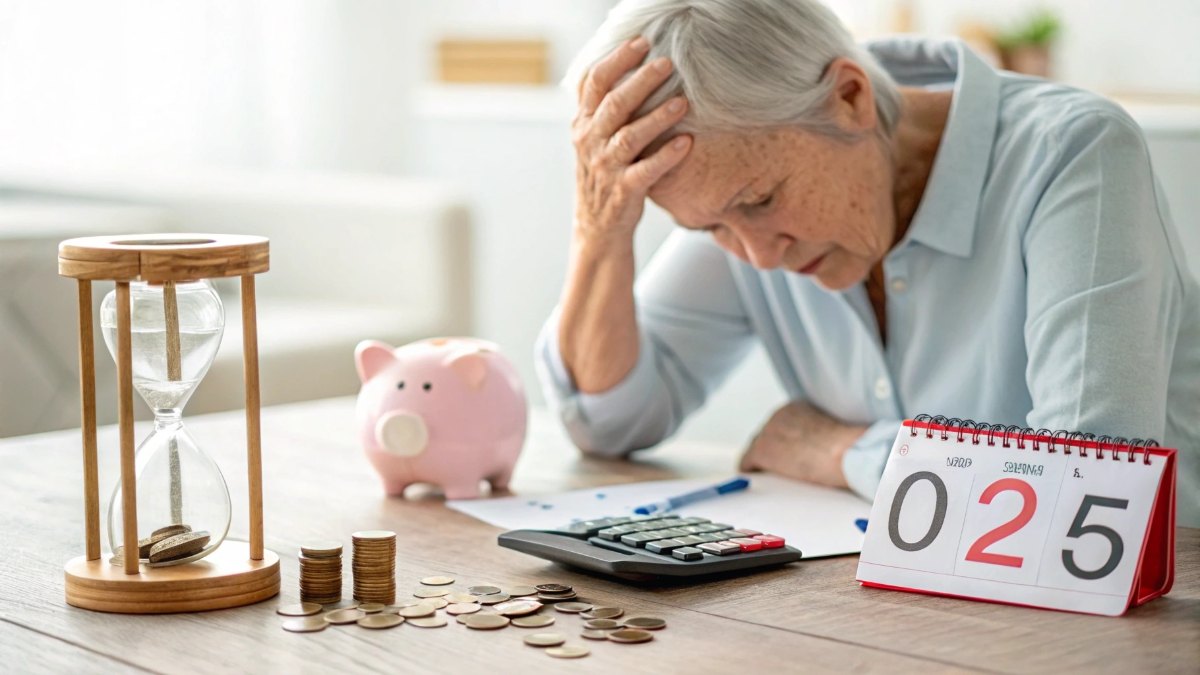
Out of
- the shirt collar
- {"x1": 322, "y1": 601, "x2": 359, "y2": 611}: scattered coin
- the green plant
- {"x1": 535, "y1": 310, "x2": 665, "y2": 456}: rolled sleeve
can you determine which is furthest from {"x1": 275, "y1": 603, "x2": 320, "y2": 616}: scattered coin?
the green plant

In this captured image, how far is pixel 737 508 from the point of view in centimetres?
151

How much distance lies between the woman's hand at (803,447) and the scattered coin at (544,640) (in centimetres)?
62

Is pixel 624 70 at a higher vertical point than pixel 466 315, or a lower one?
higher

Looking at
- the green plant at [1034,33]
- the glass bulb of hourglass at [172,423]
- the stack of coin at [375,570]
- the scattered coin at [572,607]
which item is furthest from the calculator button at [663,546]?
the green plant at [1034,33]

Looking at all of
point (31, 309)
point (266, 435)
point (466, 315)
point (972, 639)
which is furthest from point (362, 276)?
point (972, 639)

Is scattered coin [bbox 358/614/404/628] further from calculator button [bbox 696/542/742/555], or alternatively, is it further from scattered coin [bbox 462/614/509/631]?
calculator button [bbox 696/542/742/555]

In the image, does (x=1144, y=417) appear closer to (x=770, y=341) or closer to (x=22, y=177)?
(x=770, y=341)

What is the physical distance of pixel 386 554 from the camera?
45.5 inches

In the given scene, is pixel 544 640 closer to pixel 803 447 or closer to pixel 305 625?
pixel 305 625

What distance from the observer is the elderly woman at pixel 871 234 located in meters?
1.41

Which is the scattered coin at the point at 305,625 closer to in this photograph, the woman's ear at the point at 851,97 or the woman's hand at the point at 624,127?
the woman's hand at the point at 624,127

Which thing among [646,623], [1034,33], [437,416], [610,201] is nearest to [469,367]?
[437,416]

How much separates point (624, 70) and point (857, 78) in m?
0.26

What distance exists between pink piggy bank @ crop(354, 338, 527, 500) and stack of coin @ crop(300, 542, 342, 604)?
38 cm
